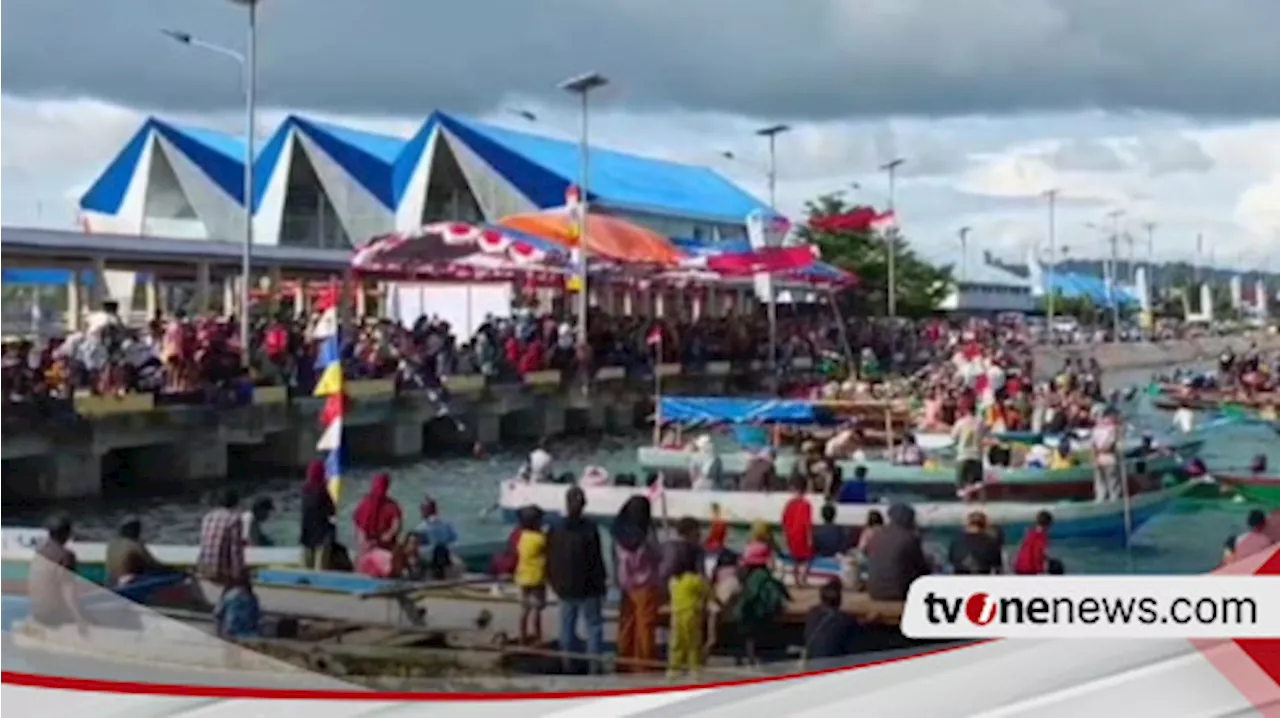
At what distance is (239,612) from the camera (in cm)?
243

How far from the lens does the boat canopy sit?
2.64 metres

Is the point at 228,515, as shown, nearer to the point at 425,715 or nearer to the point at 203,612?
the point at 203,612

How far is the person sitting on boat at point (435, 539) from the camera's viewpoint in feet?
8.01

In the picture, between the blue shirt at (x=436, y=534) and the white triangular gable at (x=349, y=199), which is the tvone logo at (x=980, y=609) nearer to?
the blue shirt at (x=436, y=534)

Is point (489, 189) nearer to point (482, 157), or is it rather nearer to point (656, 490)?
point (482, 157)

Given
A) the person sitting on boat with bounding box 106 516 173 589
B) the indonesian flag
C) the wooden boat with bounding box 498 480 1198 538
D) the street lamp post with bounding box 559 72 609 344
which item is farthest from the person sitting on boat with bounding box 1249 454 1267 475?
the person sitting on boat with bounding box 106 516 173 589

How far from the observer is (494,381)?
→ 2.65 m

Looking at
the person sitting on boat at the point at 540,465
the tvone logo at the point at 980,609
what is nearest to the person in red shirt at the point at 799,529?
the tvone logo at the point at 980,609

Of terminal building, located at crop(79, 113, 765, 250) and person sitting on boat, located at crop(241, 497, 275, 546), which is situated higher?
terminal building, located at crop(79, 113, 765, 250)

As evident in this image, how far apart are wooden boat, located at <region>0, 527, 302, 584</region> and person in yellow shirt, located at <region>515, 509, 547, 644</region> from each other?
11.9 inches

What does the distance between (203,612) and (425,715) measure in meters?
0.33

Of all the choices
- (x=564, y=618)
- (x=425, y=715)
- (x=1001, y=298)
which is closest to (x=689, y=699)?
(x=564, y=618)

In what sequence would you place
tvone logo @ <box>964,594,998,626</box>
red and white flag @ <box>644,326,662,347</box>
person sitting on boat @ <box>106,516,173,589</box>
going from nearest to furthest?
person sitting on boat @ <box>106,516,173,589</box>, tvone logo @ <box>964,594,998,626</box>, red and white flag @ <box>644,326,662,347</box>

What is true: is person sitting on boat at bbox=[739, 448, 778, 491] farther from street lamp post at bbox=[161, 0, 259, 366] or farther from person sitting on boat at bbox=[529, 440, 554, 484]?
street lamp post at bbox=[161, 0, 259, 366]
